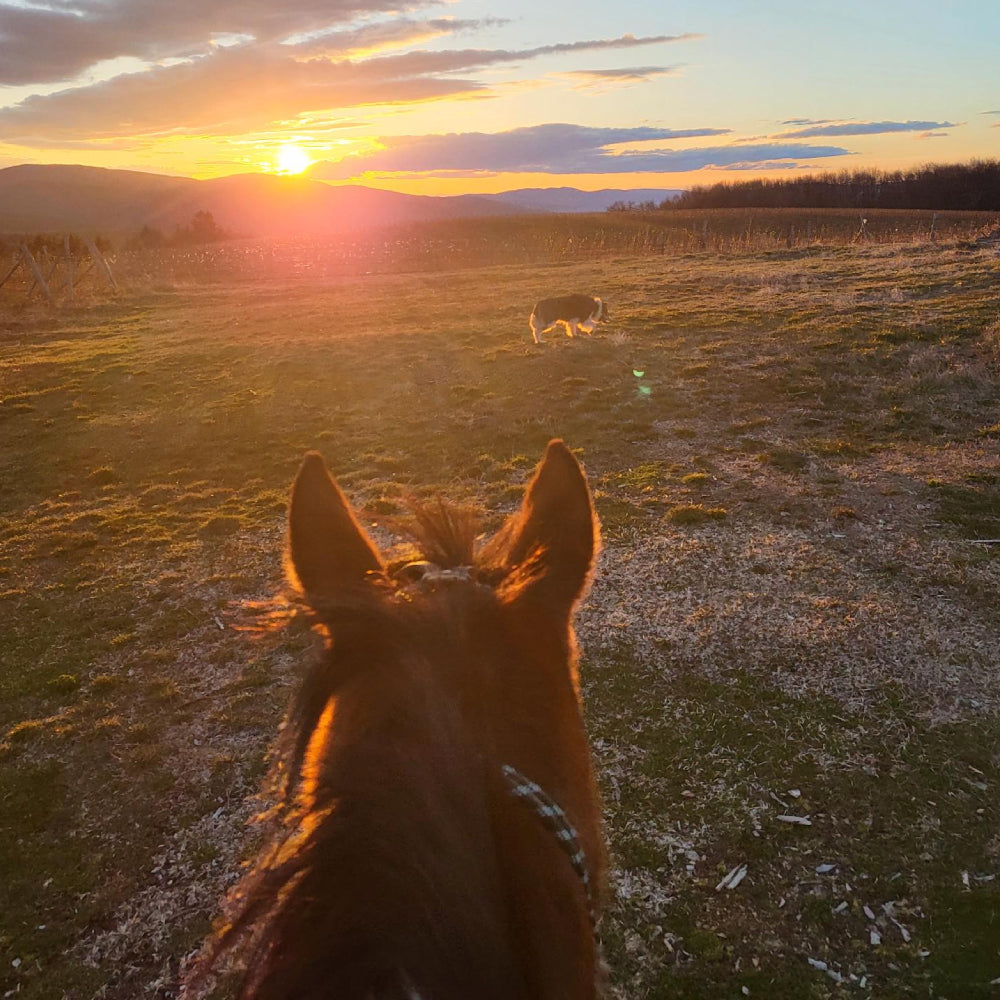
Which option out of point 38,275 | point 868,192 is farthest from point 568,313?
point 868,192

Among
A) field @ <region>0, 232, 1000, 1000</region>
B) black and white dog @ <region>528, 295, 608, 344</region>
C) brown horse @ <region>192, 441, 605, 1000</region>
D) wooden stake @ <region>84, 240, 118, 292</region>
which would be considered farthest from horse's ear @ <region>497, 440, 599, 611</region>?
wooden stake @ <region>84, 240, 118, 292</region>

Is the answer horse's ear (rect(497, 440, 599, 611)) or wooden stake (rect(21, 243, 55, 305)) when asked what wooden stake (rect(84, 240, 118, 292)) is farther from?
horse's ear (rect(497, 440, 599, 611))

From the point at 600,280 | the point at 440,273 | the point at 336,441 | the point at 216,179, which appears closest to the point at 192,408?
the point at 336,441

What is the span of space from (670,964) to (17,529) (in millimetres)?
8045

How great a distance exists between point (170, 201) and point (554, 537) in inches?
7098

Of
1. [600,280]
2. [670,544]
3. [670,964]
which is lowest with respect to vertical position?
[670,964]

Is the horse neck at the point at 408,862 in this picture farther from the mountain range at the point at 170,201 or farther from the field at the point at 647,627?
the mountain range at the point at 170,201

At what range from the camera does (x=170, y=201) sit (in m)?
153

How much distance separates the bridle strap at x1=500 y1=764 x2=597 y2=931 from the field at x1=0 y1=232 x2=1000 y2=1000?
0.76m

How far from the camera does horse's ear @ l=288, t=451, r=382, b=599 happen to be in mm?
1681

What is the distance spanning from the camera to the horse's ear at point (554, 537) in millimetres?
1666

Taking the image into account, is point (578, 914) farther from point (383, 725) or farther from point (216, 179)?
point (216, 179)

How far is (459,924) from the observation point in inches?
38.7

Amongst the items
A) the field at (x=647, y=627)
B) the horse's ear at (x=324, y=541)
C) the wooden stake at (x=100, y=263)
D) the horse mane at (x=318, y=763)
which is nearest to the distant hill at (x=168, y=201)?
the wooden stake at (x=100, y=263)
